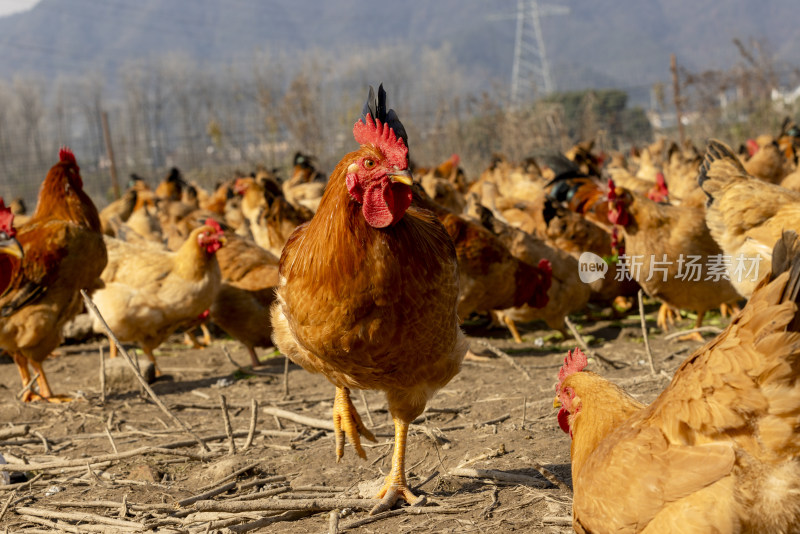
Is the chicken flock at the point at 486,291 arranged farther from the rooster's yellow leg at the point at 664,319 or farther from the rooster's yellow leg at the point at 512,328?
the rooster's yellow leg at the point at 512,328

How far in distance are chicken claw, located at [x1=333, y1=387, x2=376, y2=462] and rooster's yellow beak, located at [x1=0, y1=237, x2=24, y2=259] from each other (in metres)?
A: 2.86

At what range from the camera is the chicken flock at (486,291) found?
2.26 meters

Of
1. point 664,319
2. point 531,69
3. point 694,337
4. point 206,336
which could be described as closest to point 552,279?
point 664,319

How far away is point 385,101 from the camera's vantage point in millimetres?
3242

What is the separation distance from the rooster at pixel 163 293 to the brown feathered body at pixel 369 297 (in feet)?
10.3

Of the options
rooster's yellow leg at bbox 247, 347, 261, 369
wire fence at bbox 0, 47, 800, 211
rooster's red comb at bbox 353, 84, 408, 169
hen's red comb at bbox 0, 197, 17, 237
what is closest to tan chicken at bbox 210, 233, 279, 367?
rooster's yellow leg at bbox 247, 347, 261, 369

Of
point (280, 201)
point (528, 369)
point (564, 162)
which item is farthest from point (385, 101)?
point (564, 162)

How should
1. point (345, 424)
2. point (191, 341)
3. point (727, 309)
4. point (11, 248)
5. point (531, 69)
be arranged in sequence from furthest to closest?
point (531, 69) → point (191, 341) → point (727, 309) → point (11, 248) → point (345, 424)

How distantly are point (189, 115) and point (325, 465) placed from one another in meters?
37.6

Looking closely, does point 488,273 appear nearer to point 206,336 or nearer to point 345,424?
point 345,424

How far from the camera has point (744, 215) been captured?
520 cm

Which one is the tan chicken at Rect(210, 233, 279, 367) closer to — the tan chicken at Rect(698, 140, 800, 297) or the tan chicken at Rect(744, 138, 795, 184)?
the tan chicken at Rect(698, 140, 800, 297)

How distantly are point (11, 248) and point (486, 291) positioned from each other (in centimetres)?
392

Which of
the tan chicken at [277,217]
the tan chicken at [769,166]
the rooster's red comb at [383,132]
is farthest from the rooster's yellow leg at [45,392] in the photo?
the tan chicken at [769,166]
